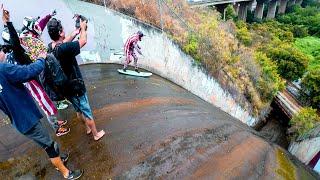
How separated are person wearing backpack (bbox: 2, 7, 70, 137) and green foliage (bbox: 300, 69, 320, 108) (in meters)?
17.7

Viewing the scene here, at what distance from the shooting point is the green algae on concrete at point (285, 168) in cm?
605

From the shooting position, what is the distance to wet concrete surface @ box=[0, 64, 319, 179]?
17.1ft

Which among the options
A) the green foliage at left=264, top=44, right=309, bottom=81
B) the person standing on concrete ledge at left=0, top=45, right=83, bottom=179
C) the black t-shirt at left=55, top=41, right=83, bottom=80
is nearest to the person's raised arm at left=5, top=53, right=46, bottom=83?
the person standing on concrete ledge at left=0, top=45, right=83, bottom=179

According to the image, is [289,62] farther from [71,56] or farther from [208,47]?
[71,56]

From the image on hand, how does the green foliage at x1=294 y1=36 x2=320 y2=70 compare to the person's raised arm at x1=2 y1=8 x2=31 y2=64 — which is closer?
the person's raised arm at x1=2 y1=8 x2=31 y2=64

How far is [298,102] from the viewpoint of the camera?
20.5m

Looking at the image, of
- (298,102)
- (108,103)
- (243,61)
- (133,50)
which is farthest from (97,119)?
(298,102)

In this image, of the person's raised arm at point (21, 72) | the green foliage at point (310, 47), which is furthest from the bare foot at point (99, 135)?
the green foliage at point (310, 47)

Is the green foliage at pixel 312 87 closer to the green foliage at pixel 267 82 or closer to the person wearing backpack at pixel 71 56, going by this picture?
the green foliage at pixel 267 82

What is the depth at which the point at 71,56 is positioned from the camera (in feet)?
14.9

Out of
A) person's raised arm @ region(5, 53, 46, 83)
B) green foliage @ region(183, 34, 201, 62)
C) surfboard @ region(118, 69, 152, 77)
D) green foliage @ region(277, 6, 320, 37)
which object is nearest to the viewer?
person's raised arm @ region(5, 53, 46, 83)

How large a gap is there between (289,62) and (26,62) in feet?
64.2

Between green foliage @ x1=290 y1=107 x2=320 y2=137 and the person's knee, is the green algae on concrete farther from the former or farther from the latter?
green foliage @ x1=290 y1=107 x2=320 y2=137

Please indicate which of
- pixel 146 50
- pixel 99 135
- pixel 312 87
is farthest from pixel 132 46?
pixel 312 87
